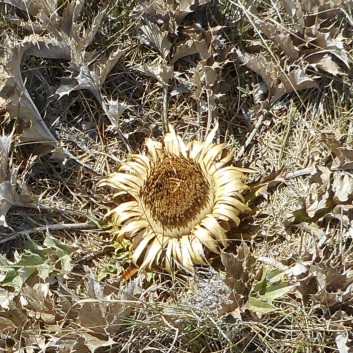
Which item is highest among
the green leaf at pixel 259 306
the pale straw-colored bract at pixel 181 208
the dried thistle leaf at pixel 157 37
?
the dried thistle leaf at pixel 157 37

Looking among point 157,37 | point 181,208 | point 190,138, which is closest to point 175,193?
point 181,208

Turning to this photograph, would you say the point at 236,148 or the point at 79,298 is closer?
the point at 79,298

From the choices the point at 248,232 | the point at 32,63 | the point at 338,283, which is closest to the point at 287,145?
the point at 248,232

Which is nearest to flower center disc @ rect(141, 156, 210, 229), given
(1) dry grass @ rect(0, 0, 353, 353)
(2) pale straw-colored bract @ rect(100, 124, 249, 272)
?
(2) pale straw-colored bract @ rect(100, 124, 249, 272)

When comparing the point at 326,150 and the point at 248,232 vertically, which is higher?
the point at 326,150

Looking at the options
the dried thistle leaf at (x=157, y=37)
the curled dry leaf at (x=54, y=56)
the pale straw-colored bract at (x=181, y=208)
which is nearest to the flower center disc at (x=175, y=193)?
the pale straw-colored bract at (x=181, y=208)

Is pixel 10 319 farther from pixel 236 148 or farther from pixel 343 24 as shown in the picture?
pixel 343 24

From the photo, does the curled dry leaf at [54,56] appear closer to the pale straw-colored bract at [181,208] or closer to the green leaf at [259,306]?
the pale straw-colored bract at [181,208]

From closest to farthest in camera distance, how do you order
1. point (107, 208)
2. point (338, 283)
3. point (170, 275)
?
point (338, 283)
point (170, 275)
point (107, 208)

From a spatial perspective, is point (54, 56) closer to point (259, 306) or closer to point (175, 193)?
point (175, 193)
